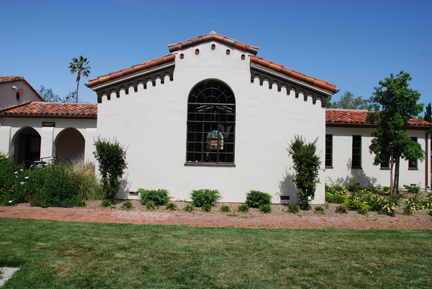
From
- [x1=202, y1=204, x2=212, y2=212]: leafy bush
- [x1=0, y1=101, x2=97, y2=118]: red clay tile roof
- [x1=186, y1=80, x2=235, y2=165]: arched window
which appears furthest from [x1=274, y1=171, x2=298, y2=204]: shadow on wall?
[x1=0, y1=101, x2=97, y2=118]: red clay tile roof

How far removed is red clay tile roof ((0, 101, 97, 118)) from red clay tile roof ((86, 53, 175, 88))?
15.7 feet

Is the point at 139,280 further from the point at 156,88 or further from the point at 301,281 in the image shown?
the point at 156,88

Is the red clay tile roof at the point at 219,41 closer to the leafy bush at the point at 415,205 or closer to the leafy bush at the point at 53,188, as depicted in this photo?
the leafy bush at the point at 53,188

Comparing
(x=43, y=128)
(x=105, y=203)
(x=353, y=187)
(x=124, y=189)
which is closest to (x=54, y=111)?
(x=43, y=128)

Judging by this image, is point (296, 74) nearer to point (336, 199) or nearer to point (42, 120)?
point (336, 199)

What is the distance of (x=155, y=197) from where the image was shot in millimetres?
11094

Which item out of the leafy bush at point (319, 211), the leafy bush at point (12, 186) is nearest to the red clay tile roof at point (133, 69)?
the leafy bush at point (12, 186)

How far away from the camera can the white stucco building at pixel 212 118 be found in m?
12.0

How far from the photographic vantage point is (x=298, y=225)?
29.1ft

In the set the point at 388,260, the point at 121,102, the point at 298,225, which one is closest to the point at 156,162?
the point at 121,102

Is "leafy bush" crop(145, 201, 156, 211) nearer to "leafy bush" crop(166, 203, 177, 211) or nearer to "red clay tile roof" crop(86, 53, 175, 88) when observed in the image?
"leafy bush" crop(166, 203, 177, 211)

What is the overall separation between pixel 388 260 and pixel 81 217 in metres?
7.97

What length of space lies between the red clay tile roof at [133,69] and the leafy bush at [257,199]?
617 centimetres

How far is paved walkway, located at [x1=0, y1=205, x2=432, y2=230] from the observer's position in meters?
8.82
